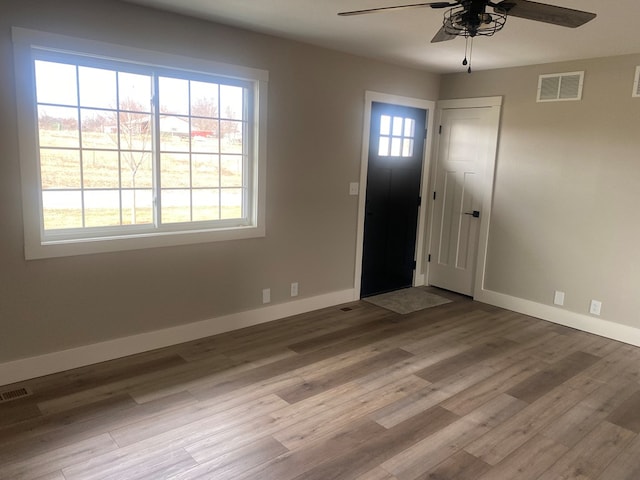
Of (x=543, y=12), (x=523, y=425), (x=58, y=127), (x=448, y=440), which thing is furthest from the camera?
(x=58, y=127)

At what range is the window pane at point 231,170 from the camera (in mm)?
3816

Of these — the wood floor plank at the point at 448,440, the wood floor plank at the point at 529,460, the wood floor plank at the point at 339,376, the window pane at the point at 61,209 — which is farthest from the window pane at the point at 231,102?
the wood floor plank at the point at 529,460

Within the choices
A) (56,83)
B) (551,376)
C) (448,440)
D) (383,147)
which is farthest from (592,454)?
(56,83)

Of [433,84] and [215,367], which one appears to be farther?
[433,84]

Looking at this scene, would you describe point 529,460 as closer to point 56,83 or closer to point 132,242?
point 132,242

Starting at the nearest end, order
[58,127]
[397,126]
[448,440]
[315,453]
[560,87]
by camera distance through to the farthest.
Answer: [315,453]
[448,440]
[58,127]
[560,87]
[397,126]

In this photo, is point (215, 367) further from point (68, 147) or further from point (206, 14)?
point (206, 14)

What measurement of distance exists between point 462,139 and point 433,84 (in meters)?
0.72

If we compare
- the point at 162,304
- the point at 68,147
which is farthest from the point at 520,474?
the point at 68,147

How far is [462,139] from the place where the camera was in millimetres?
5152

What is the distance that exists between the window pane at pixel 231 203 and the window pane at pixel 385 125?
5.85ft

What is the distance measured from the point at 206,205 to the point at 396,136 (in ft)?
7.66

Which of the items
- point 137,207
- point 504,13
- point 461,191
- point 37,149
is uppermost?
point 504,13

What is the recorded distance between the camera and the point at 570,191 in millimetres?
4305
